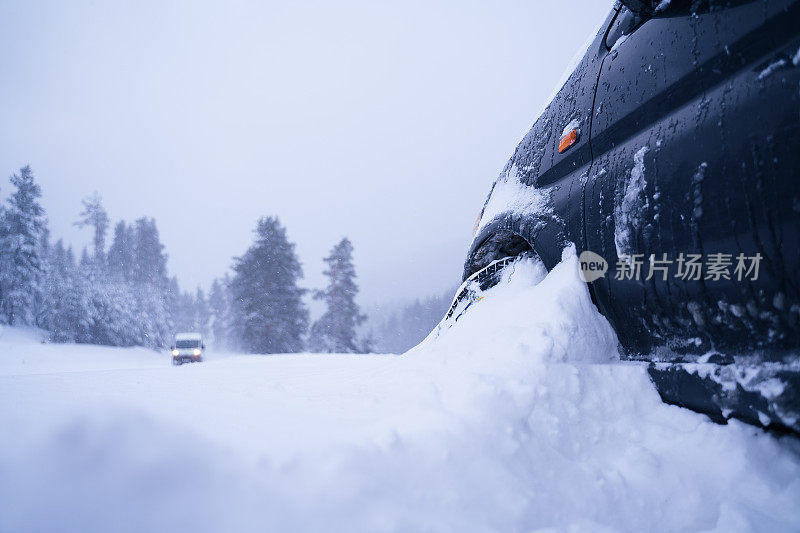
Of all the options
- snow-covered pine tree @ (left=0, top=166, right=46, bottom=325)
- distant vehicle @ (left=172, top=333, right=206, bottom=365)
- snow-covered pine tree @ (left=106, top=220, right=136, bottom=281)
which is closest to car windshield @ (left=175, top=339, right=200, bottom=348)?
distant vehicle @ (left=172, top=333, right=206, bottom=365)

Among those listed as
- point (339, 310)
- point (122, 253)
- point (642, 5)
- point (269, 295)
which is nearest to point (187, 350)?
point (269, 295)

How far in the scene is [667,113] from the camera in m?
1.46

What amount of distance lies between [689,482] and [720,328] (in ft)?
1.73

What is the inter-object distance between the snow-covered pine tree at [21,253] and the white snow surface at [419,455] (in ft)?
98.5

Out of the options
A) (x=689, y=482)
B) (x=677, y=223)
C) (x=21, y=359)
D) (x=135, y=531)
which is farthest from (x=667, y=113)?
(x=21, y=359)

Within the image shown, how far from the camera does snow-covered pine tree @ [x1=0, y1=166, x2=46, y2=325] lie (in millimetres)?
22328

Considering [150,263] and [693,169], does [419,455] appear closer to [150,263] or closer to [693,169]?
[693,169]

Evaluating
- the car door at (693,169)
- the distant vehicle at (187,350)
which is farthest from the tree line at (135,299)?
the car door at (693,169)

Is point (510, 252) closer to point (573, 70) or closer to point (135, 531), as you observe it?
point (573, 70)

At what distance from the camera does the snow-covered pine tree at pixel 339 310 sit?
22453mm

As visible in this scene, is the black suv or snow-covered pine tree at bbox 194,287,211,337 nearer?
the black suv

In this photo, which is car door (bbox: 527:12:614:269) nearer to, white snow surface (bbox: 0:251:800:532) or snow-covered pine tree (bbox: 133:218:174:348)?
white snow surface (bbox: 0:251:800:532)

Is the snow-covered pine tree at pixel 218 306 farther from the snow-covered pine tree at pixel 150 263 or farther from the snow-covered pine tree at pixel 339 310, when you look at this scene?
the snow-covered pine tree at pixel 339 310

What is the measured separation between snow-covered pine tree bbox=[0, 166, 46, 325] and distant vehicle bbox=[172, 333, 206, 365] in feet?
50.2
